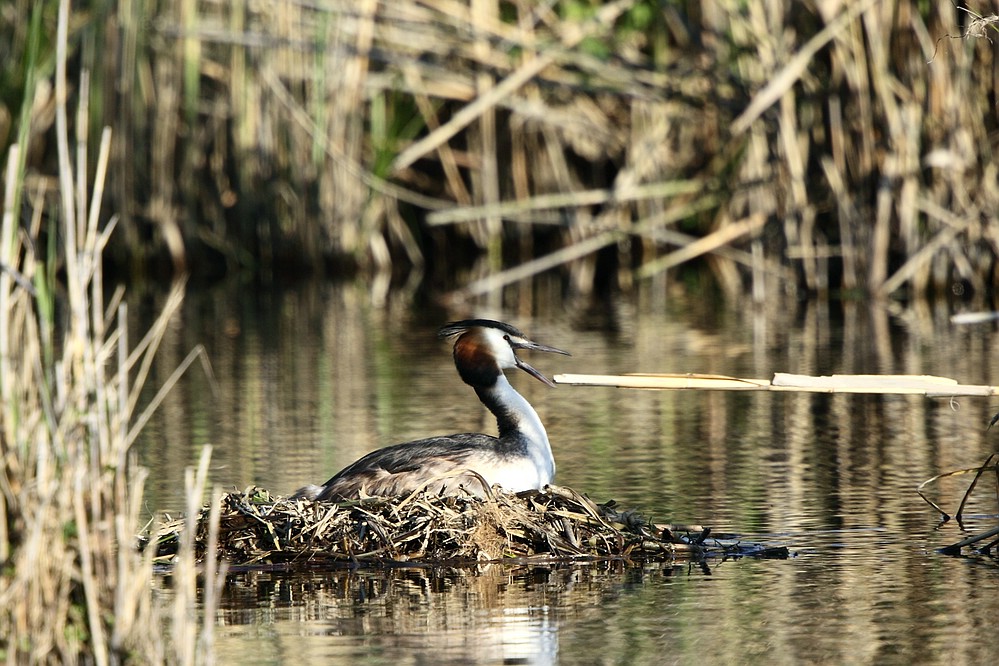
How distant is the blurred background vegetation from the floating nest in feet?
25.0

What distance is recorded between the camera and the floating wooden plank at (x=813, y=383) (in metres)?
4.72

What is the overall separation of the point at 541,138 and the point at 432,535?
12283mm

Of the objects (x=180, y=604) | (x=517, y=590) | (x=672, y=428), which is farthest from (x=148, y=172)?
(x=180, y=604)

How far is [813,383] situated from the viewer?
4754mm

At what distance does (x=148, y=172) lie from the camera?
16.8 meters

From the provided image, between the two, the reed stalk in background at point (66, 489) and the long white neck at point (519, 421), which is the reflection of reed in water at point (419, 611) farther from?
the long white neck at point (519, 421)

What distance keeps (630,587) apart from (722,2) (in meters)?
8.68

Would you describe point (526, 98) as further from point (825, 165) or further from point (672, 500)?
point (672, 500)

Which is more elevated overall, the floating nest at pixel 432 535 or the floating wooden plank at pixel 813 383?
the floating wooden plank at pixel 813 383

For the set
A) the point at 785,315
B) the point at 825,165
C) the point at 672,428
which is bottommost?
the point at 672,428

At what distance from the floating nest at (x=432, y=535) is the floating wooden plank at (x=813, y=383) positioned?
3.22 ft

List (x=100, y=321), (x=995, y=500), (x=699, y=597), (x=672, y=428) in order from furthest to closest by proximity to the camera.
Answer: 1. (x=672, y=428)
2. (x=995, y=500)
3. (x=699, y=597)
4. (x=100, y=321)

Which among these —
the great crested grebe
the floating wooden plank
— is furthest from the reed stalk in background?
the great crested grebe

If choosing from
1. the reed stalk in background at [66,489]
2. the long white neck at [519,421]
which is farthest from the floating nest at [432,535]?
the reed stalk in background at [66,489]
